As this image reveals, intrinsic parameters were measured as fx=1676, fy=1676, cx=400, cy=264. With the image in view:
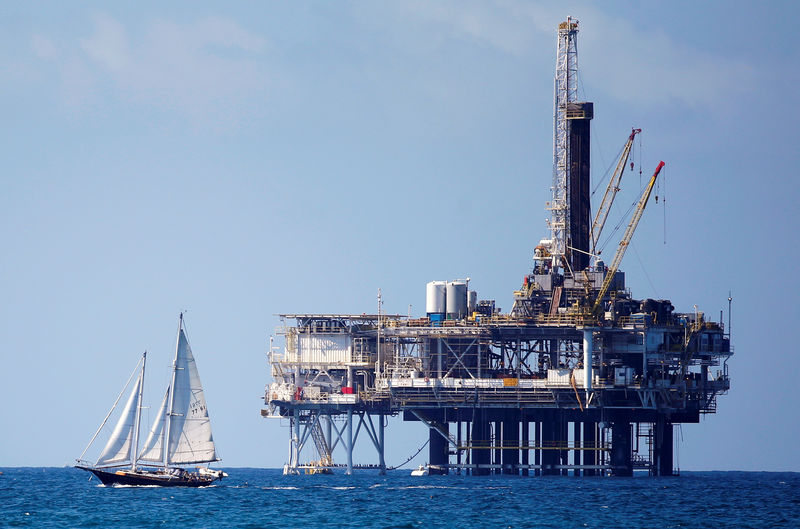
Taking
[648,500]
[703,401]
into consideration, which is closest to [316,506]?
[648,500]

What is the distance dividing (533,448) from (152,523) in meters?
61.7

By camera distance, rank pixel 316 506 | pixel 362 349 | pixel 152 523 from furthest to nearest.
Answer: pixel 362 349
pixel 316 506
pixel 152 523

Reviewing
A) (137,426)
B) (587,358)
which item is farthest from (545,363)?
(137,426)

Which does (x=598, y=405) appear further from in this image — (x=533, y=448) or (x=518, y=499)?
(x=518, y=499)

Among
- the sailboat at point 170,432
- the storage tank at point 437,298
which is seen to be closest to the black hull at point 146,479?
the sailboat at point 170,432

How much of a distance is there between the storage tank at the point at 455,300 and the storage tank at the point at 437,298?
16.0 inches

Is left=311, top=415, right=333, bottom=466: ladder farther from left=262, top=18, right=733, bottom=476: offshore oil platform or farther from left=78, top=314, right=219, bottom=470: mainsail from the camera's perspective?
left=78, top=314, right=219, bottom=470: mainsail

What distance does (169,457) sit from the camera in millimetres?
136375

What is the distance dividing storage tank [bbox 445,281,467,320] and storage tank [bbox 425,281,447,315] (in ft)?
1.33

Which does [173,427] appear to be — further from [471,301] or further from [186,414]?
[471,301]

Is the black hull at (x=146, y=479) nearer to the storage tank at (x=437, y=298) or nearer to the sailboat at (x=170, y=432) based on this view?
the sailboat at (x=170, y=432)

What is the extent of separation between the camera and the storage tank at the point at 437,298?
165m

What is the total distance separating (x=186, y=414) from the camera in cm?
13650

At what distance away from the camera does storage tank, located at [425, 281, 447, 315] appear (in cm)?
16512
